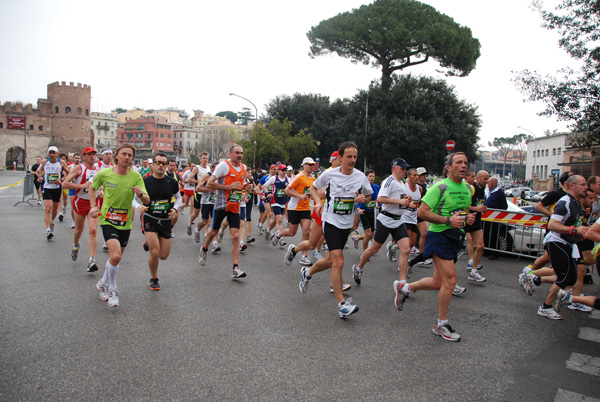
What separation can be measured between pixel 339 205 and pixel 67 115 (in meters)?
101

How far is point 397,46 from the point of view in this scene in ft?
115

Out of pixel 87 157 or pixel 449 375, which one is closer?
pixel 449 375

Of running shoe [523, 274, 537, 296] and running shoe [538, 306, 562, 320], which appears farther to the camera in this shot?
running shoe [523, 274, 537, 296]

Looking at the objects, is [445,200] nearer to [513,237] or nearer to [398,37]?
[513,237]

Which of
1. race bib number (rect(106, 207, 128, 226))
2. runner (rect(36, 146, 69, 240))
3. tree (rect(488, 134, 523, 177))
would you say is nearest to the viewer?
race bib number (rect(106, 207, 128, 226))

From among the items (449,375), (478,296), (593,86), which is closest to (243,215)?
(478,296)

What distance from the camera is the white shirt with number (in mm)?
5445

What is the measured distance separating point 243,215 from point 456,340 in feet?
18.7

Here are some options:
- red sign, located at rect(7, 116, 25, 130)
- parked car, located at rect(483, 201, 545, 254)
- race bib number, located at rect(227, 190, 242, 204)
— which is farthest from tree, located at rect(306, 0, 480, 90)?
red sign, located at rect(7, 116, 25, 130)

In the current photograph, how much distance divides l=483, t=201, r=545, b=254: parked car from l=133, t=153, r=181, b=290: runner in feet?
23.5

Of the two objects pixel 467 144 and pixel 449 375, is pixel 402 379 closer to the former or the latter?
pixel 449 375

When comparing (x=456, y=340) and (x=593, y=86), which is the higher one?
(x=593, y=86)

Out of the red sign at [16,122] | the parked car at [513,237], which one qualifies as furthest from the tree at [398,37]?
the red sign at [16,122]

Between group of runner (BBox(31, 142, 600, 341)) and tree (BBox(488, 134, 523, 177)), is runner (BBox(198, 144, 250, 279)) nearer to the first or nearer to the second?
group of runner (BBox(31, 142, 600, 341))
